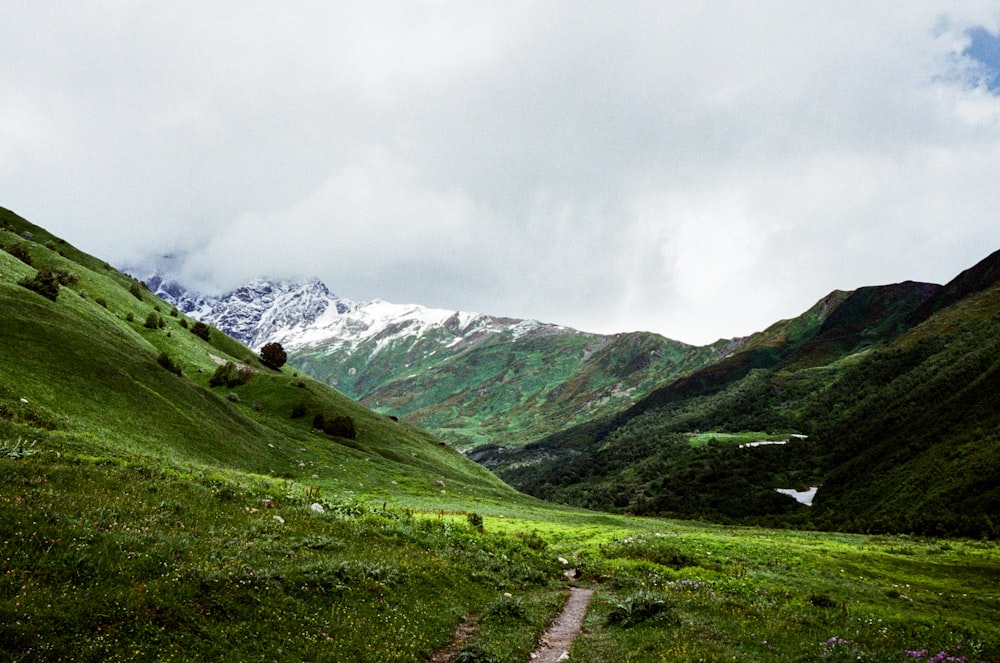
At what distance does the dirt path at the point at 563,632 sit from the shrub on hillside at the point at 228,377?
78882 mm

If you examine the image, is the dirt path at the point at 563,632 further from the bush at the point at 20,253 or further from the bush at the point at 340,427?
the bush at the point at 20,253

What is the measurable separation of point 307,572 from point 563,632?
10629 mm

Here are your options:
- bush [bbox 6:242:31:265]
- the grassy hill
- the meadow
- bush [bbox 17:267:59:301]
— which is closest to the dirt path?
the meadow

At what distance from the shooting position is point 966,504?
91938 millimetres

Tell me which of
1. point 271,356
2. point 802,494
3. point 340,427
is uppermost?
point 802,494

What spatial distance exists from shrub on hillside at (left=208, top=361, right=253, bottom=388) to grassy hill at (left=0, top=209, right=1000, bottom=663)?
33008mm

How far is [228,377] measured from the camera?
3410 inches

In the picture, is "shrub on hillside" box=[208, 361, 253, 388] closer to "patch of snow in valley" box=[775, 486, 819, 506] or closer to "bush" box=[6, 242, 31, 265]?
"bush" box=[6, 242, 31, 265]

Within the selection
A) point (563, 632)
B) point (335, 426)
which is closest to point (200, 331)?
point (335, 426)

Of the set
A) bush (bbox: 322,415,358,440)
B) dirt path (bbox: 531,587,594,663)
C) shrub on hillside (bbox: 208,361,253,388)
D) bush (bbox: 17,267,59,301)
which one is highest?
bush (bbox: 17,267,59,301)

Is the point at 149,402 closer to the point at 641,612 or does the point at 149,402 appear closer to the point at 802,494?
the point at 641,612

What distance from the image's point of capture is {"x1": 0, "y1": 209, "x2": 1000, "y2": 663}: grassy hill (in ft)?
36.8

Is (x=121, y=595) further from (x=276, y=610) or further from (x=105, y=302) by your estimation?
(x=105, y=302)

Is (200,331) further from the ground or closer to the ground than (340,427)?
further from the ground
